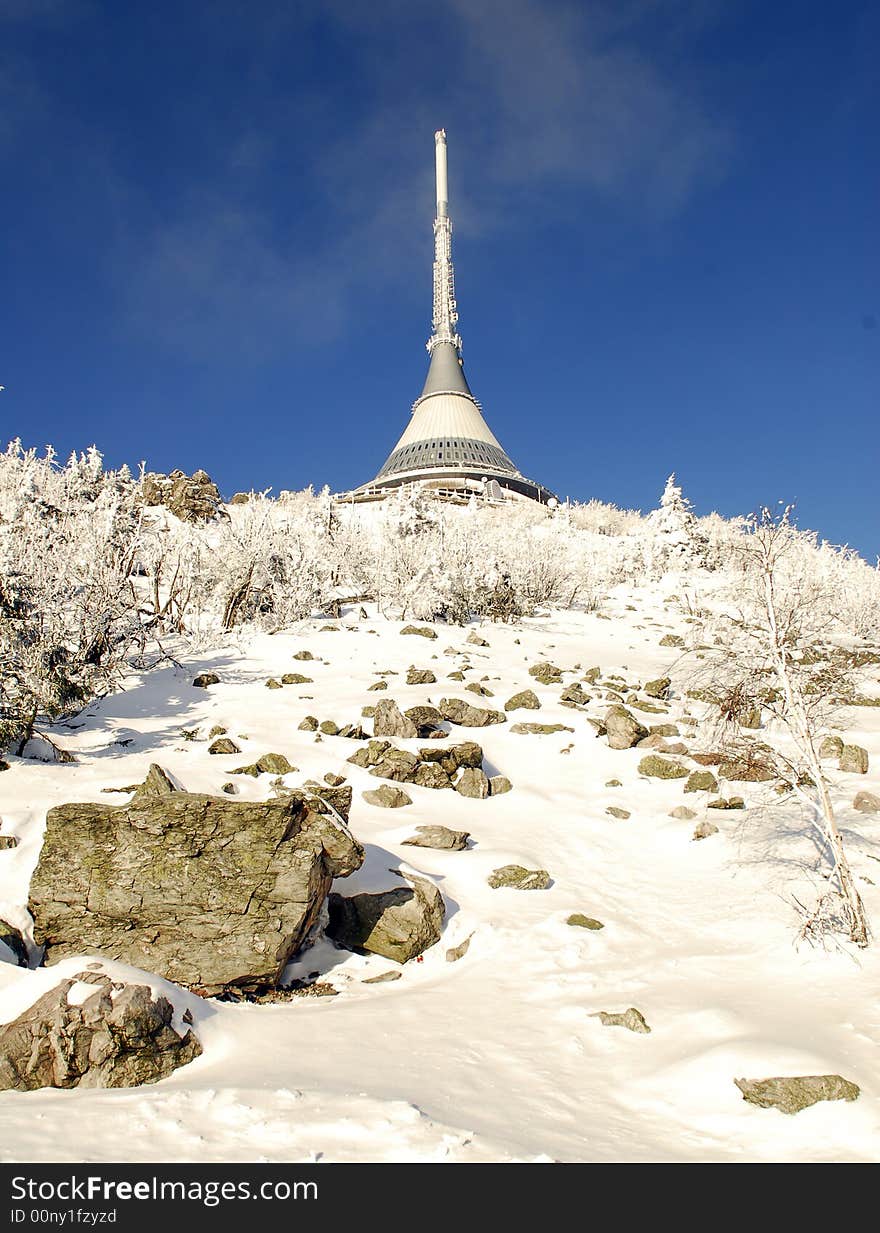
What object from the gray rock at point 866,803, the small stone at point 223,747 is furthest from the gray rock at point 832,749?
the small stone at point 223,747

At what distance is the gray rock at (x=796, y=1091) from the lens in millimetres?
Result: 4609

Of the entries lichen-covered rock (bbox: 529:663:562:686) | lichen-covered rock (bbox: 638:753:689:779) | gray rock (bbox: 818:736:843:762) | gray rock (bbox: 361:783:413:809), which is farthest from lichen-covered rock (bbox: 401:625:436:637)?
gray rock (bbox: 818:736:843:762)

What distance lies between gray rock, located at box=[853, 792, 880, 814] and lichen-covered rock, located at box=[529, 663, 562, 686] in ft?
27.1

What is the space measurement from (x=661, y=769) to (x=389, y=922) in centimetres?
687

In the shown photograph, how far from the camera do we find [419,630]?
22.0m

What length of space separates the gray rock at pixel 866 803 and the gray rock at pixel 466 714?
6819 mm

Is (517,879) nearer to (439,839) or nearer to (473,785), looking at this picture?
(439,839)

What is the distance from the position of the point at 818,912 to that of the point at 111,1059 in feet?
21.9

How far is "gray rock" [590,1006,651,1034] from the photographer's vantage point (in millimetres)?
5965

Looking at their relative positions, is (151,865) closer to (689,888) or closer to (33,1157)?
(33,1157)

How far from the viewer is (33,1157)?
11.8 ft

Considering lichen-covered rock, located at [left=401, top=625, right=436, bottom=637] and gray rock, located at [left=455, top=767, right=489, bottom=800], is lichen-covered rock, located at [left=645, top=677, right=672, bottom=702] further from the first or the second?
gray rock, located at [left=455, top=767, right=489, bottom=800]

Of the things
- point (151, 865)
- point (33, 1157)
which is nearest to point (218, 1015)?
point (151, 865)

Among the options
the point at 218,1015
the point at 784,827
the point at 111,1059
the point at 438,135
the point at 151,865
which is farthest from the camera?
the point at 438,135
